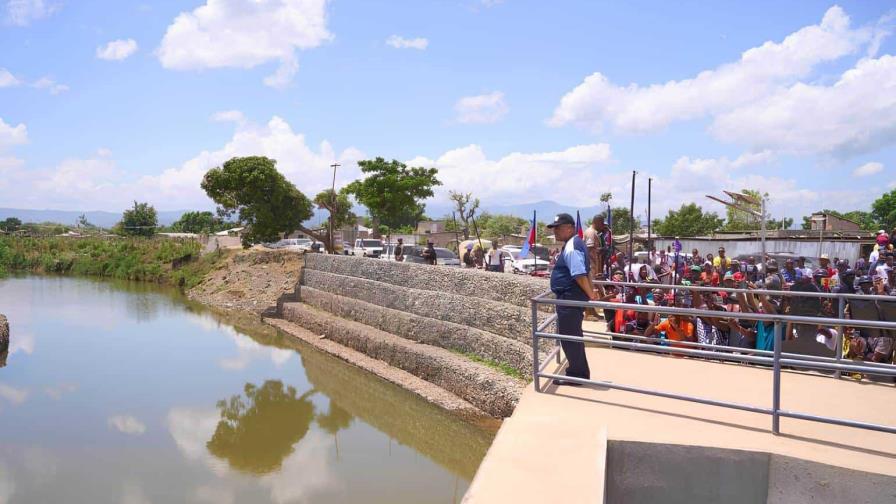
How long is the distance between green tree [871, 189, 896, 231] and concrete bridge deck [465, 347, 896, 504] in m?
43.8

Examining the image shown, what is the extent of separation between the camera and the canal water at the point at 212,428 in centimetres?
1043

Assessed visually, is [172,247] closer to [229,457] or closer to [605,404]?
[229,457]

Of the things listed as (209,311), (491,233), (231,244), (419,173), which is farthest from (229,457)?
(491,233)

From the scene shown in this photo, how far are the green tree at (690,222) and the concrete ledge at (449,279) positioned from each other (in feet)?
90.1

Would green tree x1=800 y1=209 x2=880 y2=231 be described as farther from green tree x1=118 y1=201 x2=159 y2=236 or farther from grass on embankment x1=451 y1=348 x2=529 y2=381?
green tree x1=118 y1=201 x2=159 y2=236

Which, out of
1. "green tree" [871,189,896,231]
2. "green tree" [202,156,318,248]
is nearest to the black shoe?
"green tree" [202,156,318,248]

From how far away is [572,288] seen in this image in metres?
5.35

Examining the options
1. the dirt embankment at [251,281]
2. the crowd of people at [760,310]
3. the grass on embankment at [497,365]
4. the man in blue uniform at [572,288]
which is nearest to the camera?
the man in blue uniform at [572,288]

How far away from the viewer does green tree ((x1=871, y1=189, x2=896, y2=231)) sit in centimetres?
4055

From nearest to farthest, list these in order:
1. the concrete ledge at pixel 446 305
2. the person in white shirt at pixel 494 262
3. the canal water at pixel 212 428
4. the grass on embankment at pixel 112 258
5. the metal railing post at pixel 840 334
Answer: the metal railing post at pixel 840 334, the canal water at pixel 212 428, the concrete ledge at pixel 446 305, the person in white shirt at pixel 494 262, the grass on embankment at pixel 112 258

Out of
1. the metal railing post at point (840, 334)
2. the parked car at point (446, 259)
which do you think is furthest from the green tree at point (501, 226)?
the metal railing post at point (840, 334)

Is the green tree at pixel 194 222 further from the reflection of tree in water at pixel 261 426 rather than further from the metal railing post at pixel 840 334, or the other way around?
the metal railing post at pixel 840 334

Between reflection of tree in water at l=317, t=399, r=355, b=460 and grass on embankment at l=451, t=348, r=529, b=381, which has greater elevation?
grass on embankment at l=451, t=348, r=529, b=381

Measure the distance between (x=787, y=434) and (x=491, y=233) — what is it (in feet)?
167
